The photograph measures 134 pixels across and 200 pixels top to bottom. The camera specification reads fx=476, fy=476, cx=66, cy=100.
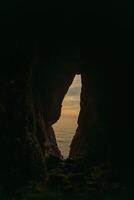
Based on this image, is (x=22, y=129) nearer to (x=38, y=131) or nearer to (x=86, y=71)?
(x=38, y=131)

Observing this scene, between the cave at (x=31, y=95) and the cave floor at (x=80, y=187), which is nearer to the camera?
the cave floor at (x=80, y=187)

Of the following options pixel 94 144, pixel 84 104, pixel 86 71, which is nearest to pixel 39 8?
pixel 86 71

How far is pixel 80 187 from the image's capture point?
891 centimetres

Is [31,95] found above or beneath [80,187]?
above

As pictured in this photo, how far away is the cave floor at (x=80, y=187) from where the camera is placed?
8109mm

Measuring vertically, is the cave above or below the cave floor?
above

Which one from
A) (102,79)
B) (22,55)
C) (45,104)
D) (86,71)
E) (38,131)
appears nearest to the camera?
(22,55)

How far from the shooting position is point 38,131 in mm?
10477

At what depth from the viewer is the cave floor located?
811 centimetres

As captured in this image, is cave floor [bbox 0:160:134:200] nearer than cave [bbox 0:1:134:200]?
Yes

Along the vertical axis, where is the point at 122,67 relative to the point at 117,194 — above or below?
above

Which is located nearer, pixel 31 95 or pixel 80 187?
pixel 80 187

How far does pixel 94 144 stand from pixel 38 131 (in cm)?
207

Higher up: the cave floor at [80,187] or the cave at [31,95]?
the cave at [31,95]
